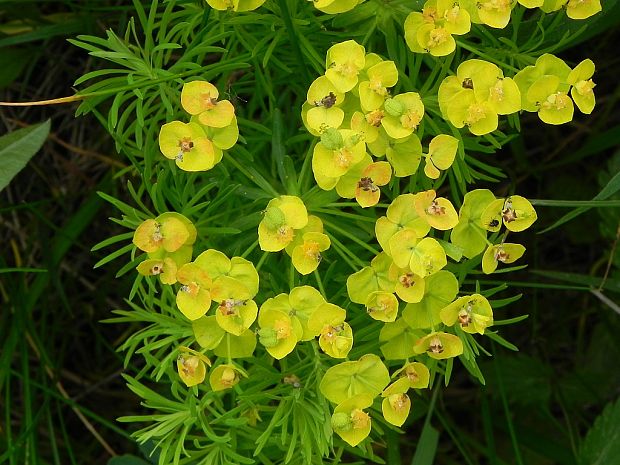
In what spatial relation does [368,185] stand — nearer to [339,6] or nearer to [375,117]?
[375,117]

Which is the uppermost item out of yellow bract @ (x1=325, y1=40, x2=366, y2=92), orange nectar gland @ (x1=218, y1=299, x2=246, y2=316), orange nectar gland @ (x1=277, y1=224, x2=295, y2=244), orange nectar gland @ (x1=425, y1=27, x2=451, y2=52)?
orange nectar gland @ (x1=425, y1=27, x2=451, y2=52)

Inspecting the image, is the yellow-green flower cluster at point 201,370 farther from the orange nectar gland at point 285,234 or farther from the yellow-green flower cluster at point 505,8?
the yellow-green flower cluster at point 505,8

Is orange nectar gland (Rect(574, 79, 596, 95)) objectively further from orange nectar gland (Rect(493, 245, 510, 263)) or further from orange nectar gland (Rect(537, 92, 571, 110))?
orange nectar gland (Rect(493, 245, 510, 263))

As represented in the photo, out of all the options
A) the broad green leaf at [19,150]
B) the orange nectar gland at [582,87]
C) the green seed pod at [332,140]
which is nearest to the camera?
the green seed pod at [332,140]

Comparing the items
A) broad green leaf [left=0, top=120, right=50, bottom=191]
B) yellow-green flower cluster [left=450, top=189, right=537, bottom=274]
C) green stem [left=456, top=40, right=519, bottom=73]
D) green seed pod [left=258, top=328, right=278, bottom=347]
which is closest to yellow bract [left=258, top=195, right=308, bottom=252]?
green seed pod [left=258, top=328, right=278, bottom=347]

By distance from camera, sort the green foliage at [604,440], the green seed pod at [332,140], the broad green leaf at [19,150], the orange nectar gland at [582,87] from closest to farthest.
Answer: the green seed pod at [332,140] → the orange nectar gland at [582,87] → the broad green leaf at [19,150] → the green foliage at [604,440]

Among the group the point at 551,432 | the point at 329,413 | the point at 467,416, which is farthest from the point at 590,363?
the point at 329,413

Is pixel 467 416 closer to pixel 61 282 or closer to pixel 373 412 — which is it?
pixel 373 412

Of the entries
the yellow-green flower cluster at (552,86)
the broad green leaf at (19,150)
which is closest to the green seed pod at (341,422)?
the yellow-green flower cluster at (552,86)
